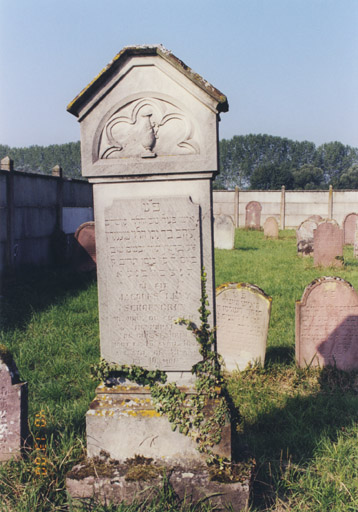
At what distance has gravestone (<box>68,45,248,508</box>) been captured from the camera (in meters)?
3.06

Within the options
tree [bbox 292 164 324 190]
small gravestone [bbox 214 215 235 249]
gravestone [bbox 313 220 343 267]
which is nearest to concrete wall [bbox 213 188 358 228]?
small gravestone [bbox 214 215 235 249]

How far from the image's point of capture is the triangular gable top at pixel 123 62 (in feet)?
9.71

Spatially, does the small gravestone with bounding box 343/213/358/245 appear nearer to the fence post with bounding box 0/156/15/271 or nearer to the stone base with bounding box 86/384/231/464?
the fence post with bounding box 0/156/15/271

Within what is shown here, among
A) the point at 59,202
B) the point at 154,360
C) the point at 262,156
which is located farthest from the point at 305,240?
the point at 262,156

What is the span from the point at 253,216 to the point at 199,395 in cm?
2368

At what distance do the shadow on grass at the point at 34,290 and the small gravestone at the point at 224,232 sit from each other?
6.59m

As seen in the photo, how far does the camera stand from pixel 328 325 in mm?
5637

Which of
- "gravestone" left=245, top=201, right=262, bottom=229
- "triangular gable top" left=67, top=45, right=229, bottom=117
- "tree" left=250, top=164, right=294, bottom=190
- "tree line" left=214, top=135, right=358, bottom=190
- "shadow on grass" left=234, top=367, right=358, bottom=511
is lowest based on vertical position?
"shadow on grass" left=234, top=367, right=358, bottom=511

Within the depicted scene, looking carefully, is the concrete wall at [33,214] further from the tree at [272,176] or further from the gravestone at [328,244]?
the tree at [272,176]

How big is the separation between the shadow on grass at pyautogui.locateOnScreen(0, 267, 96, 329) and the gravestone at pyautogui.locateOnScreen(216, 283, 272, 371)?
10.0 ft

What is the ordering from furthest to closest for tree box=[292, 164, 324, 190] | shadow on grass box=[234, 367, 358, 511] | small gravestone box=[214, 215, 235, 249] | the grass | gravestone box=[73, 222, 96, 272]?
tree box=[292, 164, 324, 190]
small gravestone box=[214, 215, 235, 249]
gravestone box=[73, 222, 96, 272]
shadow on grass box=[234, 367, 358, 511]
the grass

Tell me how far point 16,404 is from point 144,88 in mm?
2375

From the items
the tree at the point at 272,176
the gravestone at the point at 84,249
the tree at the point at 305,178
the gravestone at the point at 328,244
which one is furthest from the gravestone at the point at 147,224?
the tree at the point at 305,178

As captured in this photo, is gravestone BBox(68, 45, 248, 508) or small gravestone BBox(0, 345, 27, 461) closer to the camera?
gravestone BBox(68, 45, 248, 508)
